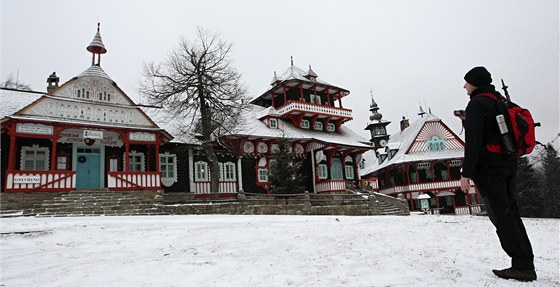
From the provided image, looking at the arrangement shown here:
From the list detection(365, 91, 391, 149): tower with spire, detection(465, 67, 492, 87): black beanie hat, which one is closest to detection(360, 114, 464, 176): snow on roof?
detection(365, 91, 391, 149): tower with spire

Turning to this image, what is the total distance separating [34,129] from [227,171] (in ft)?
37.9

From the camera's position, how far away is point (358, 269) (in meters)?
4.41

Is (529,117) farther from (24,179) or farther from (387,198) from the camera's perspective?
(387,198)

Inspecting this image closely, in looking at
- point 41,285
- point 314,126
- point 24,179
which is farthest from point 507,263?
point 314,126

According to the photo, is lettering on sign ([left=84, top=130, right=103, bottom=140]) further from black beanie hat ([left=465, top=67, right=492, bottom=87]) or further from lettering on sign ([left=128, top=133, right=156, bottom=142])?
black beanie hat ([left=465, top=67, right=492, bottom=87])

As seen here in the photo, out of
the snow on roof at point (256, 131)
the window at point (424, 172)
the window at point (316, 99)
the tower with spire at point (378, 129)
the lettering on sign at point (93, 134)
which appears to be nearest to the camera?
the lettering on sign at point (93, 134)

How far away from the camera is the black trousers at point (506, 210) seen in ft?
12.4

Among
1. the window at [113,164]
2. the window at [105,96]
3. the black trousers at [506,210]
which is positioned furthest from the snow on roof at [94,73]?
the black trousers at [506,210]

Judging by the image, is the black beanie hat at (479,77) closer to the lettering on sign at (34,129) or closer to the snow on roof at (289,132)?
the lettering on sign at (34,129)

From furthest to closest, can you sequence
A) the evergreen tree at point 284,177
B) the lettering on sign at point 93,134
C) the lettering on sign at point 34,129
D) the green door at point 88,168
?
1. the evergreen tree at point 284,177
2. the green door at point 88,168
3. the lettering on sign at point 93,134
4. the lettering on sign at point 34,129

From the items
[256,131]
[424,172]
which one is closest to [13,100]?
[256,131]

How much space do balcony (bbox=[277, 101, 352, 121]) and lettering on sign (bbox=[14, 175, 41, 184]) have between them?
1770cm

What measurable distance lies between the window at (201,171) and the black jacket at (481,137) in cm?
2103

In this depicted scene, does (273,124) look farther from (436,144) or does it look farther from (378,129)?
(378,129)
